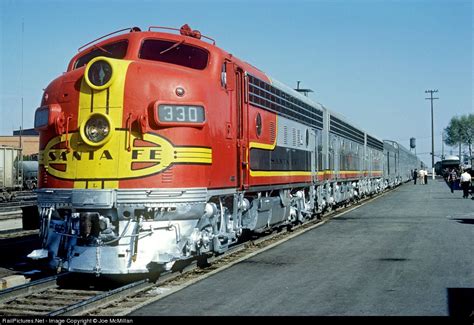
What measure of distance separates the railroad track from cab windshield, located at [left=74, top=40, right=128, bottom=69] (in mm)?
3760

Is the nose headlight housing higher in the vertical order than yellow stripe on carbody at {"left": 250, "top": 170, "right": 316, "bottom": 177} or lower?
higher

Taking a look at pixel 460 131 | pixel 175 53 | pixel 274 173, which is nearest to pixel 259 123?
pixel 274 173

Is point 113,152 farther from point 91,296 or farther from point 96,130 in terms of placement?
point 91,296

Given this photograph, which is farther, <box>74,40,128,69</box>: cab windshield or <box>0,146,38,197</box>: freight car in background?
<box>0,146,38,197</box>: freight car in background

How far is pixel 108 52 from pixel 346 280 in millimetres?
5525

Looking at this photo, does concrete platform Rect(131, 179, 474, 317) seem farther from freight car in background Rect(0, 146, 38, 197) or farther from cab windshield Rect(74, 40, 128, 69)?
freight car in background Rect(0, 146, 38, 197)

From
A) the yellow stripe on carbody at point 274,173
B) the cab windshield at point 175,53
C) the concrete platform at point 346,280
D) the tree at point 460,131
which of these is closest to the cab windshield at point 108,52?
the cab windshield at point 175,53

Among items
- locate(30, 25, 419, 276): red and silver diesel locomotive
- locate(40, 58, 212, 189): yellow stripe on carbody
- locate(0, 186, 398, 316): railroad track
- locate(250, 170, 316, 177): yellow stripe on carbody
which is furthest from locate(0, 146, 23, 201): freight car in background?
locate(40, 58, 212, 189): yellow stripe on carbody

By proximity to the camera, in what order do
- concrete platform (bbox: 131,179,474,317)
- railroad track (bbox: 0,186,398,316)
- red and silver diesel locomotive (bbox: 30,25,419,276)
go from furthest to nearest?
red and silver diesel locomotive (bbox: 30,25,419,276) → railroad track (bbox: 0,186,398,316) → concrete platform (bbox: 131,179,474,317)

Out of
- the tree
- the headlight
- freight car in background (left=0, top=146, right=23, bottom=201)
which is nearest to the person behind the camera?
the headlight

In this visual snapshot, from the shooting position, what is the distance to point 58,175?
8844 mm

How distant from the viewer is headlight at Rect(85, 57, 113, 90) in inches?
338

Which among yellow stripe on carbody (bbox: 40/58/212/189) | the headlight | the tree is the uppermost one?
the tree
